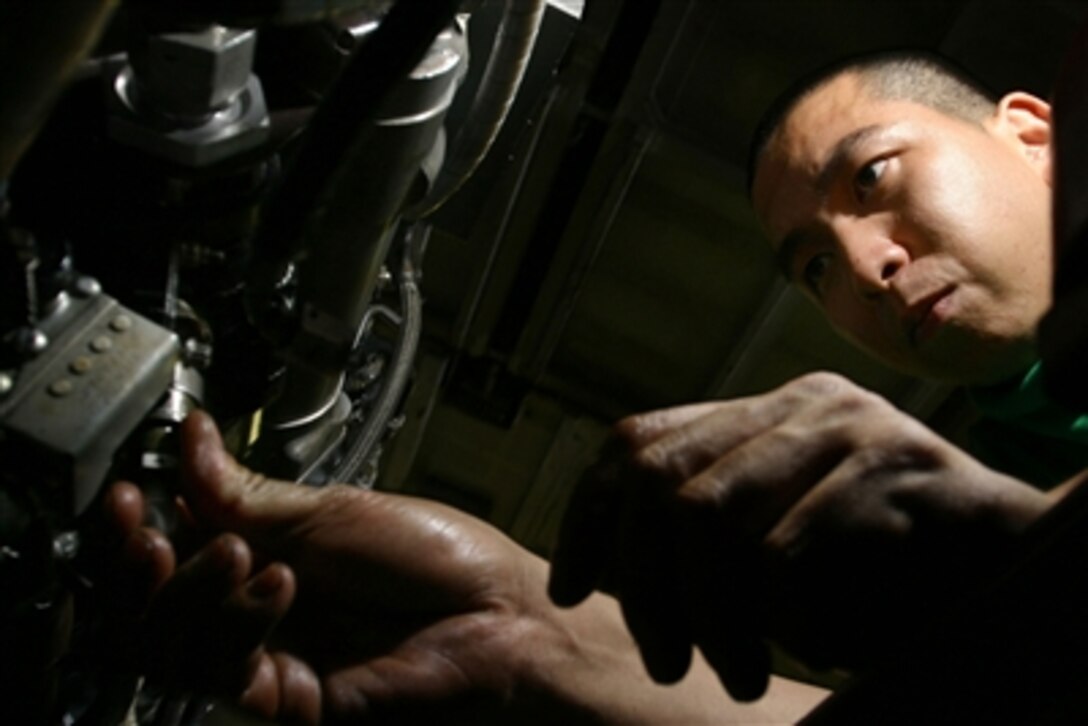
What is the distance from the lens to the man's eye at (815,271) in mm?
1743

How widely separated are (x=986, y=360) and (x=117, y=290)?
4.14ft

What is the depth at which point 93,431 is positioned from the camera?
0.81 meters

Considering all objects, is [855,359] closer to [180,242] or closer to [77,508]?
[180,242]

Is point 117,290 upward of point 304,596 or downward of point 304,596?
upward

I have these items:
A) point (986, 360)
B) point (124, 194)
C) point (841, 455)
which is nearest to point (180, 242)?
point (124, 194)

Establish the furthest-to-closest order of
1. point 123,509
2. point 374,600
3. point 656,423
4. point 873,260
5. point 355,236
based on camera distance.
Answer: point 873,260, point 355,236, point 374,600, point 123,509, point 656,423

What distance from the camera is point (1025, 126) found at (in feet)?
5.56

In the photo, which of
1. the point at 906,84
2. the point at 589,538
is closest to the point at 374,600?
the point at 589,538

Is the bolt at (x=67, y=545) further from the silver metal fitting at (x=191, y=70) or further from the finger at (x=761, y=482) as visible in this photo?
the finger at (x=761, y=482)

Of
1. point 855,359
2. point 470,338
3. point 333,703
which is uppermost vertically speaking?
point 333,703

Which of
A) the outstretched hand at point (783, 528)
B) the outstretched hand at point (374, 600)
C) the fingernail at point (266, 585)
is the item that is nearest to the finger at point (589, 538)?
the outstretched hand at point (783, 528)

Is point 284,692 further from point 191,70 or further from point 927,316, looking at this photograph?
point 927,316

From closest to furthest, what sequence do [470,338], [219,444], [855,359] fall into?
[219,444] < [855,359] < [470,338]

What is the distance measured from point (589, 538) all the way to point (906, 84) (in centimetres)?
142
